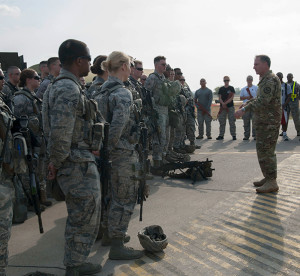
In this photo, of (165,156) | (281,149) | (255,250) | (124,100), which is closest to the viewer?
(124,100)

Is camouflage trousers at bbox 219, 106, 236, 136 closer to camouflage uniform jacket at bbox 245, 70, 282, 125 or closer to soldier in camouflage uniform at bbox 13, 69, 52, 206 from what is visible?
camouflage uniform jacket at bbox 245, 70, 282, 125

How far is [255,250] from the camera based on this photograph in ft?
10.4

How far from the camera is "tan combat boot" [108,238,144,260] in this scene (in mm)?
3045

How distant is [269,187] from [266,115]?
113cm

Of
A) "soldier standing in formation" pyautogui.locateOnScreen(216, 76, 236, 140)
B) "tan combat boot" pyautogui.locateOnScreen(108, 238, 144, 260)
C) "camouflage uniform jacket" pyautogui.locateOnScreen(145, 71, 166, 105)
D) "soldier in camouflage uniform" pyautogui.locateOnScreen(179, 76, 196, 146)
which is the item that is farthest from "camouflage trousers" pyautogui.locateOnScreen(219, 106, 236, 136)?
"tan combat boot" pyautogui.locateOnScreen(108, 238, 144, 260)

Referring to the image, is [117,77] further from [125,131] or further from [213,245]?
[213,245]

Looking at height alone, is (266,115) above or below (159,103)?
below

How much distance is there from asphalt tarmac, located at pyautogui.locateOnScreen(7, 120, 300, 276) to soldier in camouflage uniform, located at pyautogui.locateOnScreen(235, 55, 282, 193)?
1.35ft

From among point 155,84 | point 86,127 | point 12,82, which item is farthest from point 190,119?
point 86,127

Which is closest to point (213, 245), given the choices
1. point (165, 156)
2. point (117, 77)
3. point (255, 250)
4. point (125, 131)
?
point (255, 250)

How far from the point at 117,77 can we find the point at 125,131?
0.54 meters

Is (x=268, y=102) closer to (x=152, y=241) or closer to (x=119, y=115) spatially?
(x=119, y=115)

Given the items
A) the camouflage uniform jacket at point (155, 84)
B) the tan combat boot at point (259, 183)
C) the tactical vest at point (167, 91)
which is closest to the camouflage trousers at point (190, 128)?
the tactical vest at point (167, 91)

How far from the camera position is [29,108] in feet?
14.9
